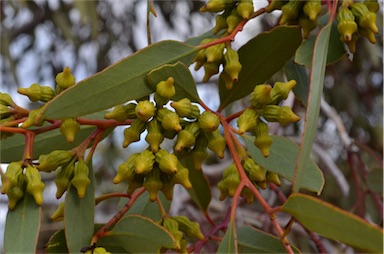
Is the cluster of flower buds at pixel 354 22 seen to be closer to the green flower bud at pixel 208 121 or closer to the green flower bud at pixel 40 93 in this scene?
the green flower bud at pixel 208 121

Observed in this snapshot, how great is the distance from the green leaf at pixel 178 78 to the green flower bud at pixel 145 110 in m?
0.04

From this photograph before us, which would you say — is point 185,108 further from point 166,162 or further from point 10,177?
point 10,177

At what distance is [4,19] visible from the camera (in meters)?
3.09

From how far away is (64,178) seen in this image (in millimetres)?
819

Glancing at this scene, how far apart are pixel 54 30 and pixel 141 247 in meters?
2.81

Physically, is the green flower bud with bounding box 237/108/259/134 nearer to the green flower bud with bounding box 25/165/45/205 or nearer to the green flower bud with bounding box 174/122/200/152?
the green flower bud with bounding box 174/122/200/152

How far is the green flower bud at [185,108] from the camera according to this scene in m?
0.78

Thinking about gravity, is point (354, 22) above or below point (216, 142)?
above

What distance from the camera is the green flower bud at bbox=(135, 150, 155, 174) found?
77 centimetres

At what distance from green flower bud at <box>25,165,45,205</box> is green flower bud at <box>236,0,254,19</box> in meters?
0.37

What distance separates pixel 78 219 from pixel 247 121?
0.26 m

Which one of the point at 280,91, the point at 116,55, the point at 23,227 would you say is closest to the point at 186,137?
the point at 280,91

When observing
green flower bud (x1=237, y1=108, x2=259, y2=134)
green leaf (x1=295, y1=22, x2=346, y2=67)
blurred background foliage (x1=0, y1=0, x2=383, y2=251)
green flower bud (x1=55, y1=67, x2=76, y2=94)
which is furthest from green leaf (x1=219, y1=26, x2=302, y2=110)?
blurred background foliage (x1=0, y1=0, x2=383, y2=251)

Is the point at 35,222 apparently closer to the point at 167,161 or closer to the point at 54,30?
the point at 167,161
